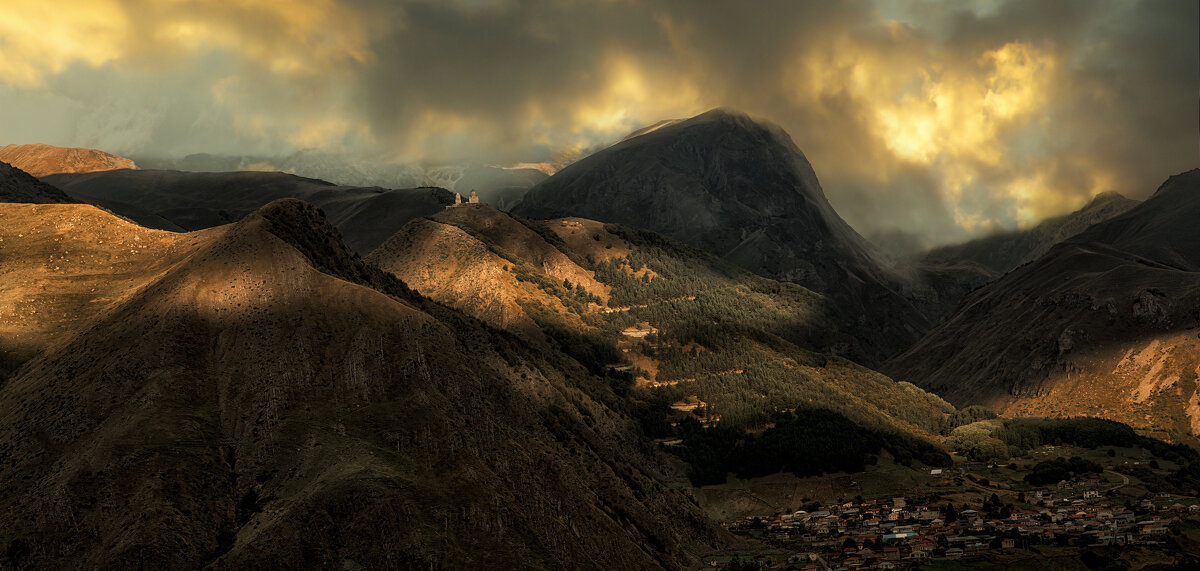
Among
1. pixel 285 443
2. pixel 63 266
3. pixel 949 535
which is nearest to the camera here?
pixel 285 443

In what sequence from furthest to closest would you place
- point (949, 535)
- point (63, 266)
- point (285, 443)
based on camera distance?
point (949, 535), point (63, 266), point (285, 443)

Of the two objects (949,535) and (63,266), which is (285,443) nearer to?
(63,266)

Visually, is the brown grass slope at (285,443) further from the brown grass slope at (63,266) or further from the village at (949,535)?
the village at (949,535)

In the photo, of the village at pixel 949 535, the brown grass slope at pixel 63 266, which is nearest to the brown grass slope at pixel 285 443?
the brown grass slope at pixel 63 266

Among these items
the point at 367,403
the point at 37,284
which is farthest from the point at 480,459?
the point at 37,284

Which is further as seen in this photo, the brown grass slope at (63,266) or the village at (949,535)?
the village at (949,535)

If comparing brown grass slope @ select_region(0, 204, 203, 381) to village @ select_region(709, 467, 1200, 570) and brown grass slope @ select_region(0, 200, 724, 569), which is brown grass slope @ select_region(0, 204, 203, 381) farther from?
village @ select_region(709, 467, 1200, 570)

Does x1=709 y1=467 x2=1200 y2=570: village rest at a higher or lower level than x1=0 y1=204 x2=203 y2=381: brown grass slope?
lower

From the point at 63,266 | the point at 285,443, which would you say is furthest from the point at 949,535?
the point at 63,266

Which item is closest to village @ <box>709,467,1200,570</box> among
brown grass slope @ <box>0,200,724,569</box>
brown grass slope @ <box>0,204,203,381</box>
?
brown grass slope @ <box>0,200,724,569</box>
